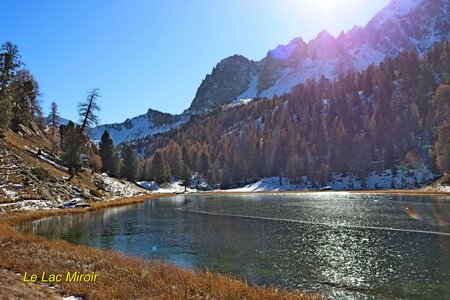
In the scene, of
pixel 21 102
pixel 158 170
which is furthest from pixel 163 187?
pixel 21 102

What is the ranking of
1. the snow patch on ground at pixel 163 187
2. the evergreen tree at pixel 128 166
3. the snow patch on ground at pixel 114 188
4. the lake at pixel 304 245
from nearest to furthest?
the lake at pixel 304 245 < the snow patch on ground at pixel 114 188 < the evergreen tree at pixel 128 166 < the snow patch on ground at pixel 163 187

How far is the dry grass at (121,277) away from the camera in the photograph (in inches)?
622

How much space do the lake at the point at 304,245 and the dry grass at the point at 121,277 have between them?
16.6 ft

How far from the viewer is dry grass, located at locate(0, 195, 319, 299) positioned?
15.8 m

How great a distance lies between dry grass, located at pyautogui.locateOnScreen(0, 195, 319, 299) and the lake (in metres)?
5.07

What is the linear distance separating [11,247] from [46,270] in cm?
987

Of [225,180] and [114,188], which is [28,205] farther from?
[225,180]

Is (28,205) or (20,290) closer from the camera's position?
(20,290)

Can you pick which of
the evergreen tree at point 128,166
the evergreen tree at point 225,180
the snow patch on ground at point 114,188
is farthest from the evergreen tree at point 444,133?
the evergreen tree at point 128,166

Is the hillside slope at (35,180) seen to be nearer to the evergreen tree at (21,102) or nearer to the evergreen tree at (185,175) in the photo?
the evergreen tree at (21,102)

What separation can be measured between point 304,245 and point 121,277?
2092 cm

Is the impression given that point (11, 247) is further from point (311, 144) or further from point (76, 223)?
point (311, 144)

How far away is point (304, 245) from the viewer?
34.6 meters

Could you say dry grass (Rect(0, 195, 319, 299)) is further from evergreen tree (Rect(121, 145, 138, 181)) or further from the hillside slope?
evergreen tree (Rect(121, 145, 138, 181))
